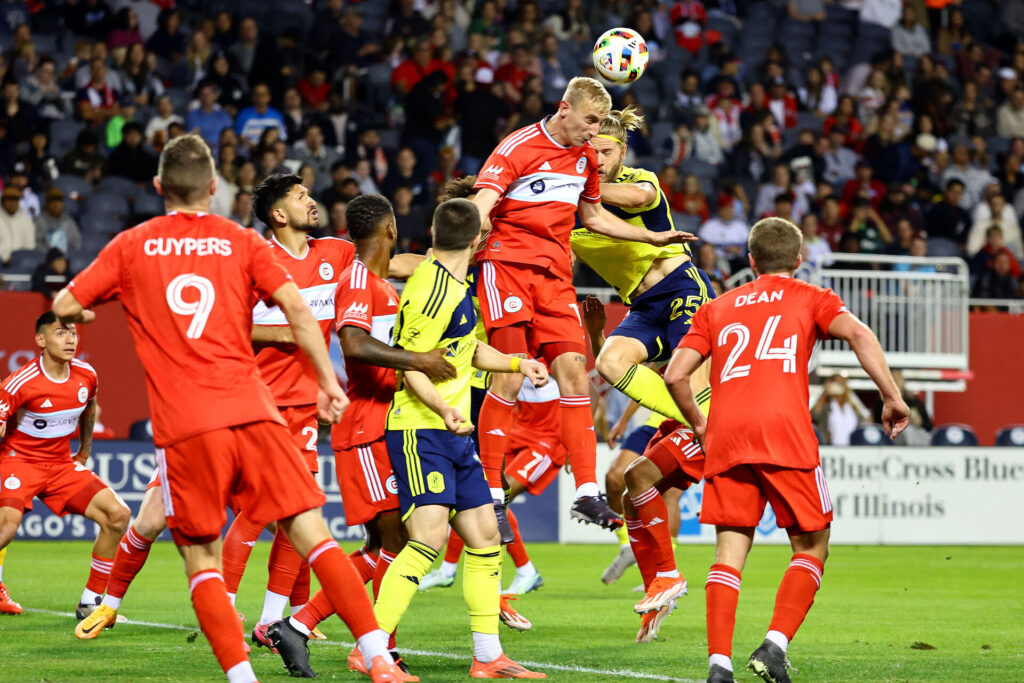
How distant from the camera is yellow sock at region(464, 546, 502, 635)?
260 inches

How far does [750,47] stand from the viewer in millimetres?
24781

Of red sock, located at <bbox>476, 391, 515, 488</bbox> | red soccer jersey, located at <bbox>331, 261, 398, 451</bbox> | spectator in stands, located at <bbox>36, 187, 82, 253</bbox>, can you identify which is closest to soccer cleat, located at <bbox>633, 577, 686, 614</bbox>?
red sock, located at <bbox>476, 391, 515, 488</bbox>

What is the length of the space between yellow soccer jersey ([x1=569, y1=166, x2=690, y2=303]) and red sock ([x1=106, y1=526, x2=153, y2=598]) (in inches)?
140

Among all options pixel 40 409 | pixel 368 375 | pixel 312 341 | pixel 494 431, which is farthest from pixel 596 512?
pixel 40 409

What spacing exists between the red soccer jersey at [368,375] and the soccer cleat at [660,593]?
223 centimetres

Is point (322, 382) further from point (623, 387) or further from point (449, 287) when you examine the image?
point (623, 387)

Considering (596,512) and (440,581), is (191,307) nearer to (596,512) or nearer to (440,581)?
(596,512)

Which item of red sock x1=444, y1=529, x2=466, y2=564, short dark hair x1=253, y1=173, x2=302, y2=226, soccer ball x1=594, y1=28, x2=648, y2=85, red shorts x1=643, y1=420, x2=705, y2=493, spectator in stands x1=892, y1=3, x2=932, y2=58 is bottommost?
red sock x1=444, y1=529, x2=466, y2=564

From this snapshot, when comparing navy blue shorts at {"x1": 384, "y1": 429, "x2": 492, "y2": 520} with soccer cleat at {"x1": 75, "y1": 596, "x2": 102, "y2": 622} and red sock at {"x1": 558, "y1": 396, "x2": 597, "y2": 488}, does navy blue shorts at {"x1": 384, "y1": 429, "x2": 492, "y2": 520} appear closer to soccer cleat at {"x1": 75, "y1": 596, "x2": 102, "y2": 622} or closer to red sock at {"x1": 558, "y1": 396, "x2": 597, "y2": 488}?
red sock at {"x1": 558, "y1": 396, "x2": 597, "y2": 488}

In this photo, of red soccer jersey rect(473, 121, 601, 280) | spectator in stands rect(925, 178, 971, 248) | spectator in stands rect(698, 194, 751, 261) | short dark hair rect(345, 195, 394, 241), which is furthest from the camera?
spectator in stands rect(925, 178, 971, 248)

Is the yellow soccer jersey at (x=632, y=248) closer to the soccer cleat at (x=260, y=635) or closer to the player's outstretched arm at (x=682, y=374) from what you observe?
the player's outstretched arm at (x=682, y=374)

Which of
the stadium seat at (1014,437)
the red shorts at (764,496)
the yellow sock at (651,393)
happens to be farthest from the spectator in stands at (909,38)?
the red shorts at (764,496)

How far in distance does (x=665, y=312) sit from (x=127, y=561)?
385 centimetres

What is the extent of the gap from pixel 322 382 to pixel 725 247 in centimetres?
1464
